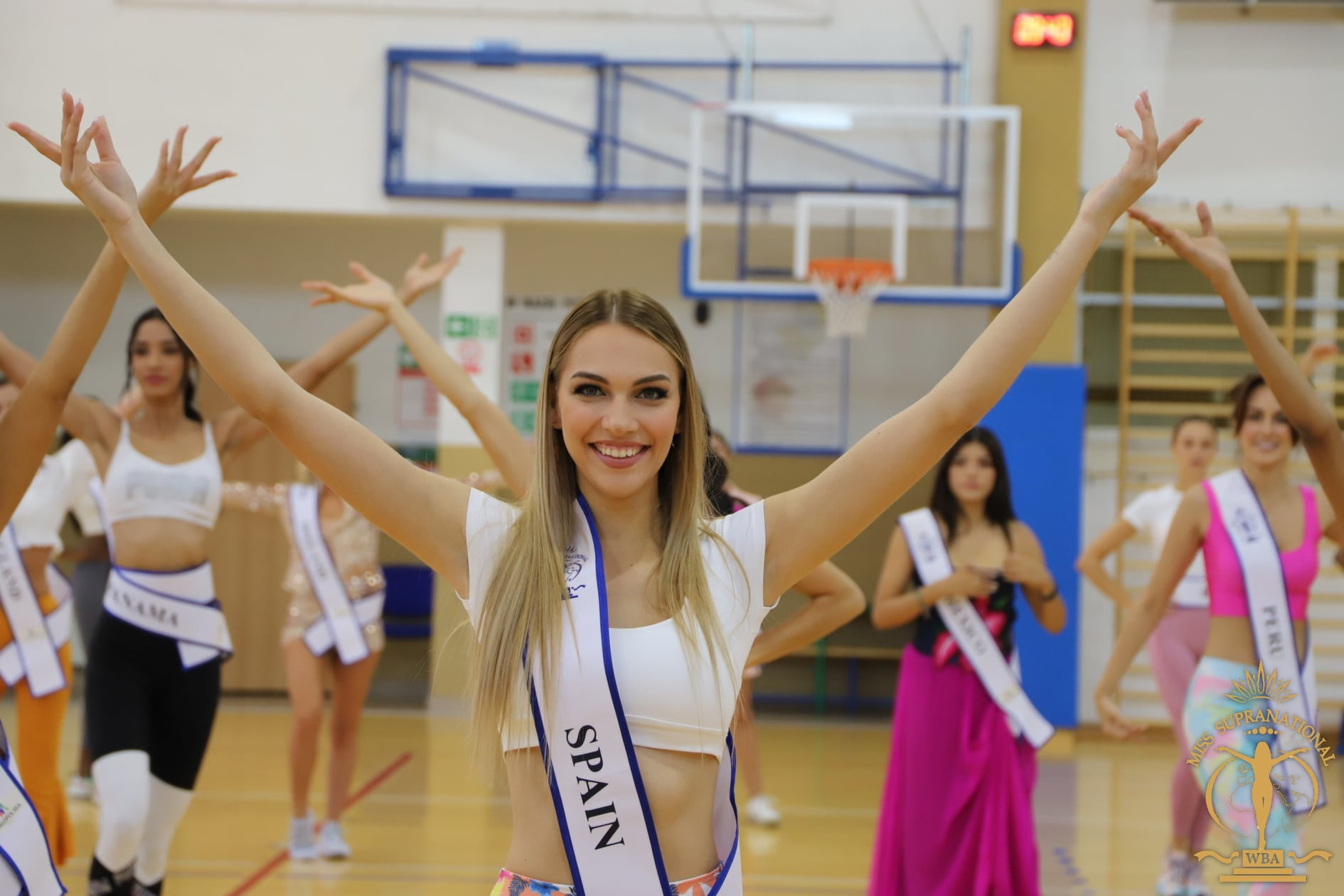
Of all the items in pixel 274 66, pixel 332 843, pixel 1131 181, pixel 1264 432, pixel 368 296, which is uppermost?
pixel 274 66

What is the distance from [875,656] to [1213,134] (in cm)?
393

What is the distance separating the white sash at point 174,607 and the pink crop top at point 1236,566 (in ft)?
9.00

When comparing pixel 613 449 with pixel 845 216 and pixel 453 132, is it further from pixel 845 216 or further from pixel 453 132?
pixel 453 132

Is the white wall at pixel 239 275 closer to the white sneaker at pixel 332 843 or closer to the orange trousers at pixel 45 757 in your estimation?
the white sneaker at pixel 332 843

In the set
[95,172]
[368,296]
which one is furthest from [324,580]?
[95,172]

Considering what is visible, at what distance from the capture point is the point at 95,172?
1809 mm

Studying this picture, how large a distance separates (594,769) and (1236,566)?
2561 millimetres

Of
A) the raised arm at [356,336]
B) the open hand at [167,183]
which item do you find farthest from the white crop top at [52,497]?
the open hand at [167,183]

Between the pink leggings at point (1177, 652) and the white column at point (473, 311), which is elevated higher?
the white column at point (473, 311)

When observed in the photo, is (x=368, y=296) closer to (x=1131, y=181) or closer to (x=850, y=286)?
(x=1131, y=181)

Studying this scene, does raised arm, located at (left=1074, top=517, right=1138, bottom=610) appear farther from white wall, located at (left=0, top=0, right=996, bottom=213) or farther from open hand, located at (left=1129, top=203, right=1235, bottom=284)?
white wall, located at (left=0, top=0, right=996, bottom=213)

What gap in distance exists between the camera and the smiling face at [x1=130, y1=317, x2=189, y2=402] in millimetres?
3660

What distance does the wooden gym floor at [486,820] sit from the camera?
4.94m

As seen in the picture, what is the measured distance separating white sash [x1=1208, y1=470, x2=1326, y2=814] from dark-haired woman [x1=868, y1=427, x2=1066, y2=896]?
2.56 ft
